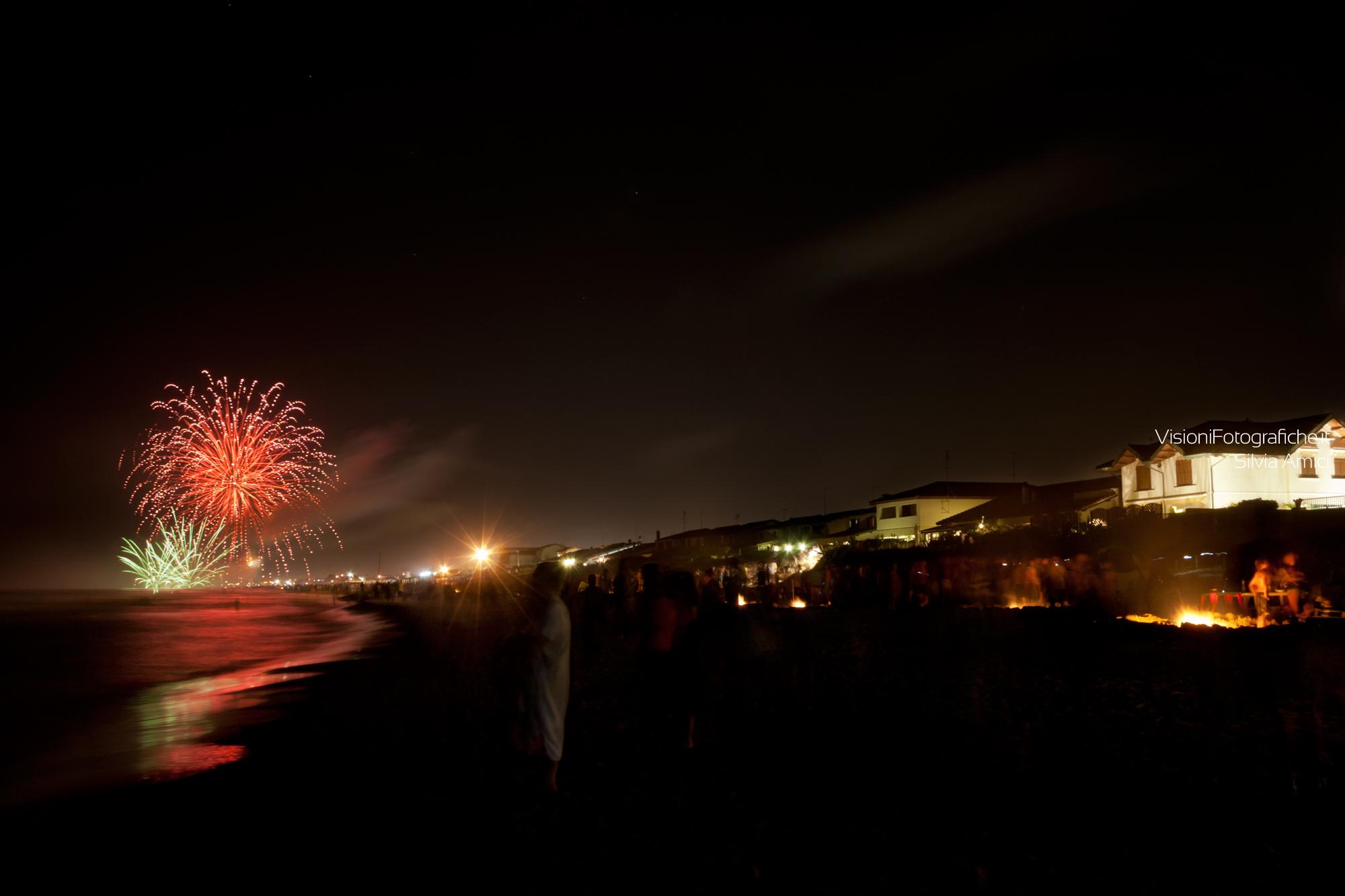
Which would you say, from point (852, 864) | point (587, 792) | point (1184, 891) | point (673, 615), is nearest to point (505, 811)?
point (587, 792)

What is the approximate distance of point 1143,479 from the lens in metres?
40.1

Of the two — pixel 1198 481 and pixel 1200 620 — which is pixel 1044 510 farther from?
pixel 1200 620

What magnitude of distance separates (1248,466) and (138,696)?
134ft

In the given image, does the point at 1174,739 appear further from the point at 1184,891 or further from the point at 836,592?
the point at 836,592

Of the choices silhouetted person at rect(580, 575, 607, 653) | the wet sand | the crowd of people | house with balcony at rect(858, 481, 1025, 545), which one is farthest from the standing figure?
house with balcony at rect(858, 481, 1025, 545)

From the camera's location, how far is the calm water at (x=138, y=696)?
10.2 meters

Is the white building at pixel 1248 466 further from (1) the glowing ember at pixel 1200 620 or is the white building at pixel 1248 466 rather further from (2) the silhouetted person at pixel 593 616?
(2) the silhouetted person at pixel 593 616

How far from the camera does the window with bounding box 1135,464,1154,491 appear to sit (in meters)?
39.7

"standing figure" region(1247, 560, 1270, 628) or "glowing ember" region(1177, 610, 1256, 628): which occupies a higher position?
"standing figure" region(1247, 560, 1270, 628)

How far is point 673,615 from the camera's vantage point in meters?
7.86

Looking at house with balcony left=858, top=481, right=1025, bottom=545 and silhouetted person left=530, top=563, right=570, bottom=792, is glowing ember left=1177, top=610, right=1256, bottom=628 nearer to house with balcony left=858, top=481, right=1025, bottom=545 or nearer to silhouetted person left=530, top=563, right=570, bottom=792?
silhouetted person left=530, top=563, right=570, bottom=792

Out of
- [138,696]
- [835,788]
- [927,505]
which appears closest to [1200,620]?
[835,788]

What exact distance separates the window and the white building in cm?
3

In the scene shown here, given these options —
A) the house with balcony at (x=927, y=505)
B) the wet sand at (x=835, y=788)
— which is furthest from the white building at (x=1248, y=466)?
the wet sand at (x=835, y=788)
